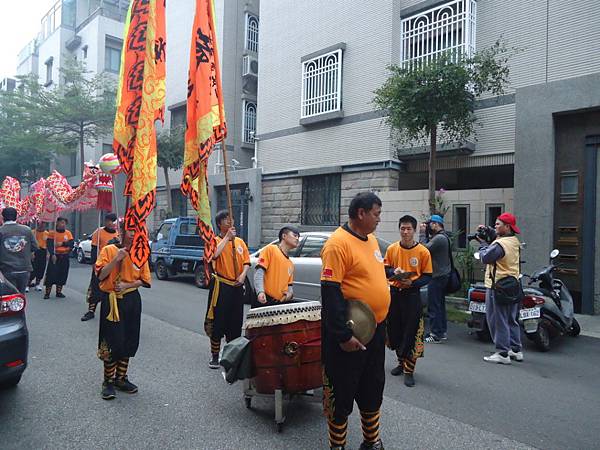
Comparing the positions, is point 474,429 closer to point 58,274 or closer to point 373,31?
point 58,274

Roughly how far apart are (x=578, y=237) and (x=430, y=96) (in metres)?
3.97

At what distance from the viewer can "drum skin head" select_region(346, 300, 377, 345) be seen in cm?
307

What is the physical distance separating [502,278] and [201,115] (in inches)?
159

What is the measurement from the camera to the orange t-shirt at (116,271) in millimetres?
4410

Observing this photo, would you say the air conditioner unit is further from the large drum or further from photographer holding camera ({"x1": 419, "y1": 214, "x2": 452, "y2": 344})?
the large drum

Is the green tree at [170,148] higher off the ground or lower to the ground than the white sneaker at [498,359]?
higher

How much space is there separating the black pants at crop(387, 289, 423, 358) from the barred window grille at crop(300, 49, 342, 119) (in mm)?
10320

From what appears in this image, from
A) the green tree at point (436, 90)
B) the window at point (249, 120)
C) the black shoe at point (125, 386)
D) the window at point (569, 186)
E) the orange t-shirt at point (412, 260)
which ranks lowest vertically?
the black shoe at point (125, 386)

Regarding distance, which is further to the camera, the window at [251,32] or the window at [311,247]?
the window at [251,32]

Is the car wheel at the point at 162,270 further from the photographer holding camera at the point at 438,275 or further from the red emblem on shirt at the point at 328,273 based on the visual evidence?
the red emblem on shirt at the point at 328,273

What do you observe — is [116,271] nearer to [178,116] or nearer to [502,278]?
[502,278]

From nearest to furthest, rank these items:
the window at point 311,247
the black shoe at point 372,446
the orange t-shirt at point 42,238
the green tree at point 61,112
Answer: the black shoe at point 372,446 < the window at point 311,247 < the orange t-shirt at point 42,238 < the green tree at point 61,112

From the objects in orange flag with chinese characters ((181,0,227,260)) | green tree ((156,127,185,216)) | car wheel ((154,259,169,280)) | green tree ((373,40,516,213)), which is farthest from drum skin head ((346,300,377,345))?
green tree ((156,127,185,216))

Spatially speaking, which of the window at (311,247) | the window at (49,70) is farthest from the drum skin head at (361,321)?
the window at (49,70)
